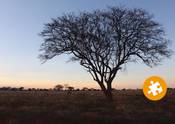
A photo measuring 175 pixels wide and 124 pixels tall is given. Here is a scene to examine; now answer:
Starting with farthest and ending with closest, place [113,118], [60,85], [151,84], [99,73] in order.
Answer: [60,85], [99,73], [151,84], [113,118]

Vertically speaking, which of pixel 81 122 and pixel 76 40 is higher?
pixel 76 40

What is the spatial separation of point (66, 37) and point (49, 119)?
20163 millimetres

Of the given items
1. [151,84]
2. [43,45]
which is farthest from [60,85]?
[151,84]

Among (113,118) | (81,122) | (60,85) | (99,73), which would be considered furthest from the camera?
(60,85)

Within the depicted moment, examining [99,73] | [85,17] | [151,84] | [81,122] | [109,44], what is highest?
[85,17]

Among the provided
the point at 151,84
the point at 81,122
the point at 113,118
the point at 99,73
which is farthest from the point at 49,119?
the point at 99,73

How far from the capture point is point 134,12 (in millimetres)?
40250

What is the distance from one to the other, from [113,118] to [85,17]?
19.8m

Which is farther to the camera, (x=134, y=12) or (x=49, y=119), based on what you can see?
(x=134, y=12)

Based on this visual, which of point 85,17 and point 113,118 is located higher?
point 85,17

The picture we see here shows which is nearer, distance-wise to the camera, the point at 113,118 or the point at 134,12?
the point at 113,118

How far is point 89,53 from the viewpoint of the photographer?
132 feet

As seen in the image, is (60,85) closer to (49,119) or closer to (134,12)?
(134,12)

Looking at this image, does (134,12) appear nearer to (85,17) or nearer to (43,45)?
(85,17)
